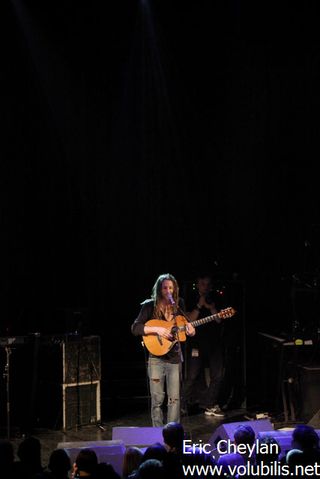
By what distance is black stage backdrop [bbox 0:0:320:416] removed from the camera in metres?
11.8

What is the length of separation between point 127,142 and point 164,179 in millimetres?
937

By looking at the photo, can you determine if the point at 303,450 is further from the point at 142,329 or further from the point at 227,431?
the point at 142,329

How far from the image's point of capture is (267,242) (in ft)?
41.5

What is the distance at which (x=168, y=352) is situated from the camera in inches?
316

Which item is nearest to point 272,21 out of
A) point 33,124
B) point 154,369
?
point 33,124

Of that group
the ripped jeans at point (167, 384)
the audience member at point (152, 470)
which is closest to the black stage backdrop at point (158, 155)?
the ripped jeans at point (167, 384)

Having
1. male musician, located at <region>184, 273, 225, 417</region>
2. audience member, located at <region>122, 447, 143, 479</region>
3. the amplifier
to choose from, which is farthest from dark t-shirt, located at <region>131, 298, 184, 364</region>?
audience member, located at <region>122, 447, 143, 479</region>

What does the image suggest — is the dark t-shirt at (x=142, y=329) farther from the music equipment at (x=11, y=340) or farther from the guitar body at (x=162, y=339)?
the music equipment at (x=11, y=340)

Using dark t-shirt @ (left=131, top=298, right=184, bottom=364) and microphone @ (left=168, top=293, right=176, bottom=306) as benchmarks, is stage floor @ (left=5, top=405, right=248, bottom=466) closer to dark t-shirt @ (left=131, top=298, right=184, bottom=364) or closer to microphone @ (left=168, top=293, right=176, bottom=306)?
dark t-shirt @ (left=131, top=298, right=184, bottom=364)

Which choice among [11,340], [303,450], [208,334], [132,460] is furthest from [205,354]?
[303,450]

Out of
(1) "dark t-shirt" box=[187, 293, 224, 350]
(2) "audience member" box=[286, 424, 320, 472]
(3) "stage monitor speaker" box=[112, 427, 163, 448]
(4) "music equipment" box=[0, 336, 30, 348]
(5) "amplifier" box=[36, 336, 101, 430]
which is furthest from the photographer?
(1) "dark t-shirt" box=[187, 293, 224, 350]

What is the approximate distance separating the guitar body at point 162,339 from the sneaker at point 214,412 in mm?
3064

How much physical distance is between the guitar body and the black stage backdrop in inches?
154

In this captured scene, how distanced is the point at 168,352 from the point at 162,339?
Result: 16cm
